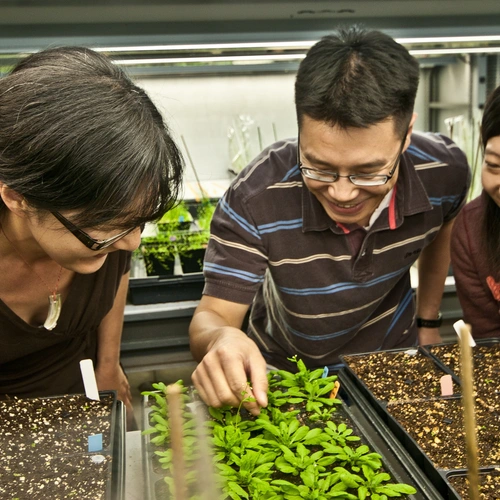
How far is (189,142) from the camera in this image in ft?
9.12

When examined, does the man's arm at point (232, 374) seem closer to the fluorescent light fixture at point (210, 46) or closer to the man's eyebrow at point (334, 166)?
the man's eyebrow at point (334, 166)

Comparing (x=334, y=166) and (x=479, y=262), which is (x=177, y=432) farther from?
(x=479, y=262)

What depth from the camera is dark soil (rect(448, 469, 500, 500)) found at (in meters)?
0.95

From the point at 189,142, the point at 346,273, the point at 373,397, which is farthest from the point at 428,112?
the point at 373,397

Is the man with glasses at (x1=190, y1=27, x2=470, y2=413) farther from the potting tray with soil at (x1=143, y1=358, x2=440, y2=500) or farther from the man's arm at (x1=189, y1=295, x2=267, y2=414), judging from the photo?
the potting tray with soil at (x1=143, y1=358, x2=440, y2=500)

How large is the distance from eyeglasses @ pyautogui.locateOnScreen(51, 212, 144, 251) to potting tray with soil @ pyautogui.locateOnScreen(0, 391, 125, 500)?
348mm

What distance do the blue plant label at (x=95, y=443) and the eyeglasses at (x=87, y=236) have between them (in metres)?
0.35

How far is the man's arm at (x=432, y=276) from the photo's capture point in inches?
72.6

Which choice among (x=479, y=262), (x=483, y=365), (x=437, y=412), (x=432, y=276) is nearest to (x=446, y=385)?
(x=437, y=412)

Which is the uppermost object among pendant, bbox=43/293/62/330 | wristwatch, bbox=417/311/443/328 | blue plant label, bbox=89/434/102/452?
pendant, bbox=43/293/62/330

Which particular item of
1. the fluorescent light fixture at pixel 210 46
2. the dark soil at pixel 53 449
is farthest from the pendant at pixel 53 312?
the fluorescent light fixture at pixel 210 46

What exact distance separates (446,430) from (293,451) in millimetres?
308

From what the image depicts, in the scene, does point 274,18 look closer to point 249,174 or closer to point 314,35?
point 314,35

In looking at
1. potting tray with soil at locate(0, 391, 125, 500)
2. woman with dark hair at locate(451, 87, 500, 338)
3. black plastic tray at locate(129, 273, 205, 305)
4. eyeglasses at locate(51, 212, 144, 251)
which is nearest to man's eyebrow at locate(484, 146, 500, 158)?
woman with dark hair at locate(451, 87, 500, 338)
